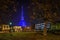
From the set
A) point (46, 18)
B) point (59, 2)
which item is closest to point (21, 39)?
point (46, 18)

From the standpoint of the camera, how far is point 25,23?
49.1 m

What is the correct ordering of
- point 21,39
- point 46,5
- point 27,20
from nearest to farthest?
point 46,5
point 21,39
point 27,20

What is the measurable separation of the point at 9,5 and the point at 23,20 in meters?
27.8

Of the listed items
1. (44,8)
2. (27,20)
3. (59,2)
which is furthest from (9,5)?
(27,20)

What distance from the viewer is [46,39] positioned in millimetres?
23484

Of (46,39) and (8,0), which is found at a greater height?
(8,0)

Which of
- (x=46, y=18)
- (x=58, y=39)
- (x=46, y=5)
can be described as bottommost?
(x=58, y=39)

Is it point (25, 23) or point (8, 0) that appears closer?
point (8, 0)

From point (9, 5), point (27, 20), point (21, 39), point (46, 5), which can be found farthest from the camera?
point (27, 20)

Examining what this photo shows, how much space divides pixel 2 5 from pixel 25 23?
27.7 metres

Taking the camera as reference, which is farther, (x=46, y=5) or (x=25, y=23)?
(x=25, y=23)

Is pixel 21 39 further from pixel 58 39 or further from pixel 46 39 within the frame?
pixel 58 39

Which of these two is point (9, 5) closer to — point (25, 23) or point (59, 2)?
point (59, 2)

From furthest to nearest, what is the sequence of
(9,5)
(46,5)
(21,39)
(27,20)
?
1. (27,20)
2. (21,39)
3. (9,5)
4. (46,5)
